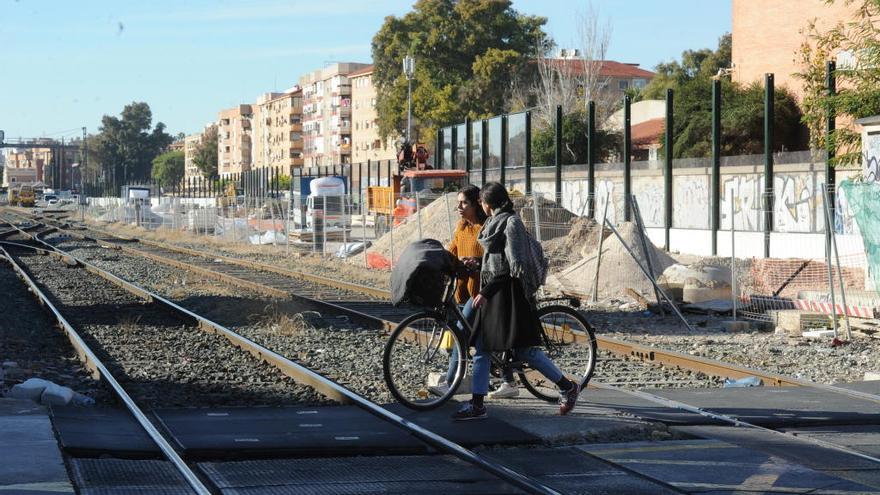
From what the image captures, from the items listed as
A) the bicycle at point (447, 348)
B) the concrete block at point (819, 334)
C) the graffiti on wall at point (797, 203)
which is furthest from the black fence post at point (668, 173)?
the bicycle at point (447, 348)

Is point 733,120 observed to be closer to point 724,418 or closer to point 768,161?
point 768,161

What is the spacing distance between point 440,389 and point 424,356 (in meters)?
0.69

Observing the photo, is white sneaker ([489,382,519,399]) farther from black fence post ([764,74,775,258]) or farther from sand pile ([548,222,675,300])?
black fence post ([764,74,775,258])

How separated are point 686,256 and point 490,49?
57.2m

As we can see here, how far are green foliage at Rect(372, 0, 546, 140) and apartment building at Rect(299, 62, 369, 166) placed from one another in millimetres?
57215

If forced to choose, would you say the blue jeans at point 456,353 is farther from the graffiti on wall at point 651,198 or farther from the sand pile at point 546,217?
the graffiti on wall at point 651,198

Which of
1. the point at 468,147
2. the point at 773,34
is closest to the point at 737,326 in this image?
the point at 468,147

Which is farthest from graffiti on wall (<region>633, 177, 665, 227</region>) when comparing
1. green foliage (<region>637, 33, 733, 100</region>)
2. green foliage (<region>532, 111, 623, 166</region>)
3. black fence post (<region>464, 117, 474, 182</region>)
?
green foliage (<region>637, 33, 733, 100</region>)

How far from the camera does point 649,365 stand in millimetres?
13414

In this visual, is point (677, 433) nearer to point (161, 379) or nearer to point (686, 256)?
point (161, 379)

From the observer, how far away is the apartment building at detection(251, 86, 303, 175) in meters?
171

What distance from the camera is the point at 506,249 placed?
30.7ft

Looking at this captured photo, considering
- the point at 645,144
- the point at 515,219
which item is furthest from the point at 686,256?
the point at 645,144

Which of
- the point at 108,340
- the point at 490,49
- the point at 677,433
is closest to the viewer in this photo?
the point at 677,433
